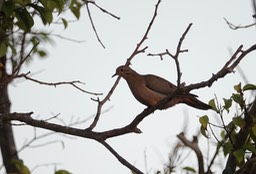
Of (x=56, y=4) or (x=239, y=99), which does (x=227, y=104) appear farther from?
(x=56, y=4)

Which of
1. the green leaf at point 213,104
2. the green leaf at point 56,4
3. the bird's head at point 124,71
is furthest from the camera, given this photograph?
the bird's head at point 124,71

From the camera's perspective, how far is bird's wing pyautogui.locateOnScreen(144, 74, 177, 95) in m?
6.12

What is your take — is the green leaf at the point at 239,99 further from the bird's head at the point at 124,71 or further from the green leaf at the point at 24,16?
the bird's head at the point at 124,71

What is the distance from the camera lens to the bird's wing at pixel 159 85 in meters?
6.12

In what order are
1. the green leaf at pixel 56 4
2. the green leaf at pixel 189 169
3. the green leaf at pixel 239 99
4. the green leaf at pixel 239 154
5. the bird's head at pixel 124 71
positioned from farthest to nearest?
1. the bird's head at pixel 124 71
2. the green leaf at pixel 189 169
3. the green leaf at pixel 56 4
4. the green leaf at pixel 239 99
5. the green leaf at pixel 239 154

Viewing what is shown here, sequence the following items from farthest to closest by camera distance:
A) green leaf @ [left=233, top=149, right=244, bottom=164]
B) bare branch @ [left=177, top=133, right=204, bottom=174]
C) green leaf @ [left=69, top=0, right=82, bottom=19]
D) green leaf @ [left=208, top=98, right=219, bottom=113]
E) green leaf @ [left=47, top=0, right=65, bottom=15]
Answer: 1. green leaf @ [left=69, top=0, right=82, bottom=19]
2. bare branch @ [left=177, top=133, right=204, bottom=174]
3. green leaf @ [left=47, top=0, right=65, bottom=15]
4. green leaf @ [left=208, top=98, right=219, bottom=113]
5. green leaf @ [left=233, top=149, right=244, bottom=164]

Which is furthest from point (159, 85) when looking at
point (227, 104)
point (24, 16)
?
point (24, 16)

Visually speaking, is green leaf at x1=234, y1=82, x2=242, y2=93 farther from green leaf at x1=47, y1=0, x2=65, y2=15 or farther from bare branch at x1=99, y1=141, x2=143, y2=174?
green leaf at x1=47, y1=0, x2=65, y2=15

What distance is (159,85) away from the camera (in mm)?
6211

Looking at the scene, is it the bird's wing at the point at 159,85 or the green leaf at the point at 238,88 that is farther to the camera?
the bird's wing at the point at 159,85

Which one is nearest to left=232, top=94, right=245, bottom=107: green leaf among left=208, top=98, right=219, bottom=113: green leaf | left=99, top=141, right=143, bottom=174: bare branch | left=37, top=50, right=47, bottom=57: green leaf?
left=208, top=98, right=219, bottom=113: green leaf

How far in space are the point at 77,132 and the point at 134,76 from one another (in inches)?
105

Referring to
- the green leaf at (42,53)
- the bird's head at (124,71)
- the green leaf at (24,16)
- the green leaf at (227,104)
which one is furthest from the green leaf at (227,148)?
the green leaf at (42,53)

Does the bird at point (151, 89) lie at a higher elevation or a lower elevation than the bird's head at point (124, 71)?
lower
